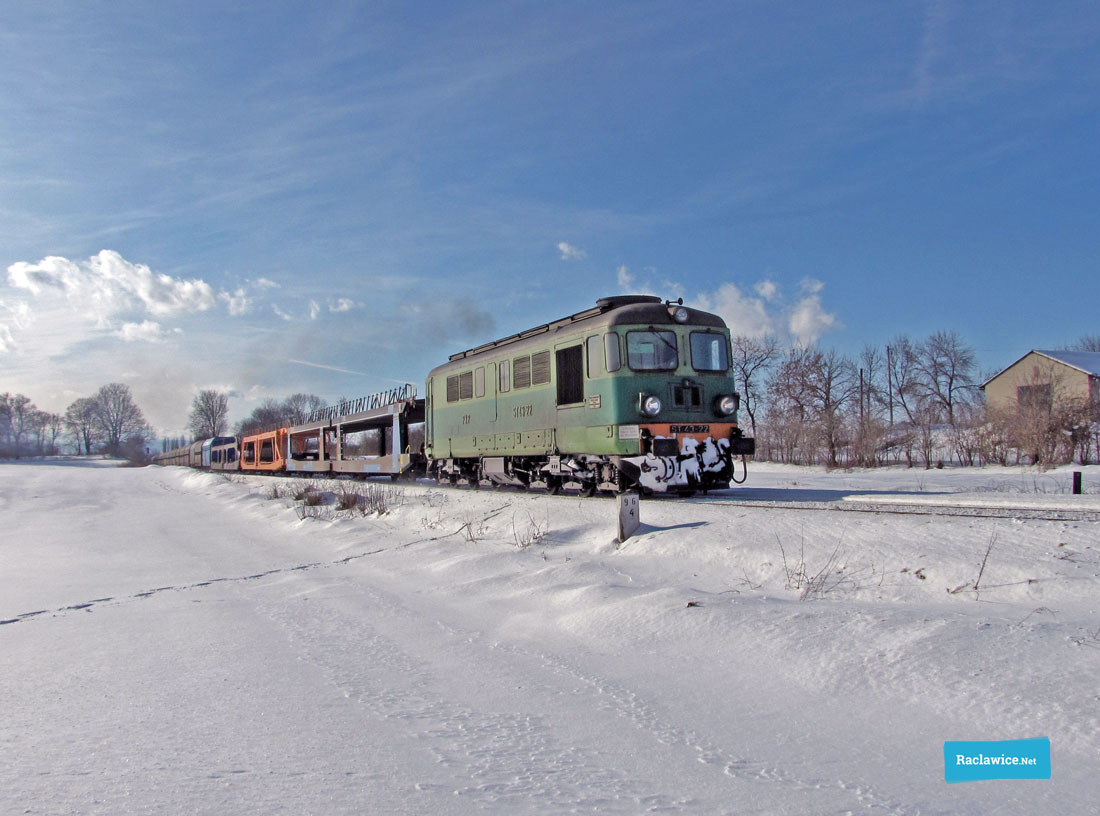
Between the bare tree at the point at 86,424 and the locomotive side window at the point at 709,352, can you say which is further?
the bare tree at the point at 86,424

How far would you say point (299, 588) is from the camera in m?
7.94

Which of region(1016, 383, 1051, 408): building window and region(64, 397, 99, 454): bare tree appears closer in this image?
region(1016, 383, 1051, 408): building window

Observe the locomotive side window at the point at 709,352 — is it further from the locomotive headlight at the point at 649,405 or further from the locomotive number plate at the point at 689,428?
the locomotive headlight at the point at 649,405

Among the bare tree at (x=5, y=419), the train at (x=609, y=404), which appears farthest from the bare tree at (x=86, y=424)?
the train at (x=609, y=404)

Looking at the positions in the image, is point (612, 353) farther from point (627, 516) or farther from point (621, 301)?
point (627, 516)

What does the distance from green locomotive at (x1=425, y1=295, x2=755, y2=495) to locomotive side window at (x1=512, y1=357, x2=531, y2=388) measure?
0.12 ft

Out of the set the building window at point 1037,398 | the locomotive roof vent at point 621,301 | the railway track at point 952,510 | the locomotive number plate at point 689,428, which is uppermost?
the locomotive roof vent at point 621,301

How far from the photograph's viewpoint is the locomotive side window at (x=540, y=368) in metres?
14.2

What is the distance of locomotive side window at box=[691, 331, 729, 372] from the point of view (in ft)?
43.1

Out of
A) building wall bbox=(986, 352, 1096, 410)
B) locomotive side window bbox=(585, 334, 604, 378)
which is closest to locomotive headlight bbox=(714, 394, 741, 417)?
locomotive side window bbox=(585, 334, 604, 378)

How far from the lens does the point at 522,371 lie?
15.0 metres

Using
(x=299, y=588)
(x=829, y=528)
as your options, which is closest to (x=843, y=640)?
(x=829, y=528)

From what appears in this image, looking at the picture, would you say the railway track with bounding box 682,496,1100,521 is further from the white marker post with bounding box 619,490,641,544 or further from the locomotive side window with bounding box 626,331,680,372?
the locomotive side window with bounding box 626,331,680,372

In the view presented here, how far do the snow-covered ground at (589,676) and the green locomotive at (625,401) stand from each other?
3.20 metres
